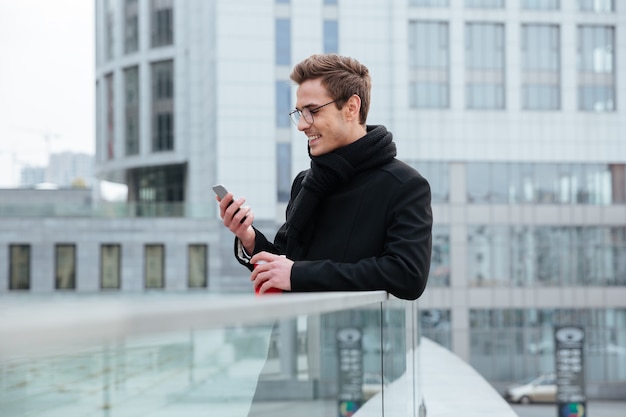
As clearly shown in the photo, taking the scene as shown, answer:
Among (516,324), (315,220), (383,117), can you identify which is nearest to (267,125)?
(383,117)

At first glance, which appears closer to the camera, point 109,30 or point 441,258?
point 441,258

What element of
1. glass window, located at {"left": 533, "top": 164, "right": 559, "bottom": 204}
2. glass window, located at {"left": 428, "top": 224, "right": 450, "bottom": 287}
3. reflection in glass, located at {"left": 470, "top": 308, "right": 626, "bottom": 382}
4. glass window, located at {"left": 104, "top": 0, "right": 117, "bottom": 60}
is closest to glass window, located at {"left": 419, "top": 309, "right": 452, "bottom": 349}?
reflection in glass, located at {"left": 470, "top": 308, "right": 626, "bottom": 382}

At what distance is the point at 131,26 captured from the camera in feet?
157

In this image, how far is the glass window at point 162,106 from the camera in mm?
46844

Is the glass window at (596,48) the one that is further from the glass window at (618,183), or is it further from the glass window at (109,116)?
the glass window at (109,116)

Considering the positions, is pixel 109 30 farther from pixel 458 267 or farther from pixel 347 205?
pixel 347 205

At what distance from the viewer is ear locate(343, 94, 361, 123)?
300cm

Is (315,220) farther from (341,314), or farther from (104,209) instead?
(104,209)

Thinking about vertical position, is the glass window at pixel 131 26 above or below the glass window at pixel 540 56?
above

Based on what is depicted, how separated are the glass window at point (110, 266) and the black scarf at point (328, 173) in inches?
1588

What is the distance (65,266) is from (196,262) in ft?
18.9

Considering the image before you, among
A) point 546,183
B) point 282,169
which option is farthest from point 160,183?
point 546,183

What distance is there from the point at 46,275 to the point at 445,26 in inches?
818

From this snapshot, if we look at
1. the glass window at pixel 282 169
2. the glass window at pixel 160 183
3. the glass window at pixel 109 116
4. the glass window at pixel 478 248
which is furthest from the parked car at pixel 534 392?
the glass window at pixel 109 116
